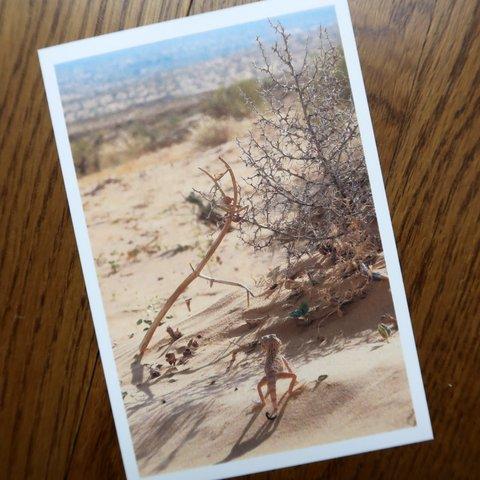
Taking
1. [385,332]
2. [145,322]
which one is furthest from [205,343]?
[385,332]

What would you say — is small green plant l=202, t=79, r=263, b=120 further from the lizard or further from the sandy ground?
the lizard

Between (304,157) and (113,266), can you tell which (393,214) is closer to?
(304,157)

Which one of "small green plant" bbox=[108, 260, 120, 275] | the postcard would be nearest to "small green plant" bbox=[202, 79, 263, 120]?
the postcard

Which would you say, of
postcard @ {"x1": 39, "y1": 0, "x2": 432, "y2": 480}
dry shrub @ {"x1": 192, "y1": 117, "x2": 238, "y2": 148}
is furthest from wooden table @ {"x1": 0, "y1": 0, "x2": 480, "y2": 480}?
dry shrub @ {"x1": 192, "y1": 117, "x2": 238, "y2": 148}

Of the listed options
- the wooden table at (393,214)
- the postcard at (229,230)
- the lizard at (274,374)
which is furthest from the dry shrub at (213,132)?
the lizard at (274,374)

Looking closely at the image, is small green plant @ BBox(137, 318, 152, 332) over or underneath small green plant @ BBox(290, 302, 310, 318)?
over

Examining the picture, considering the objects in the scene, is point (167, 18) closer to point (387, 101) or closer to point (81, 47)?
point (81, 47)

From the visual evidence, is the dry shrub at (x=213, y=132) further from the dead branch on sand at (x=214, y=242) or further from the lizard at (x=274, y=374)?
the lizard at (x=274, y=374)

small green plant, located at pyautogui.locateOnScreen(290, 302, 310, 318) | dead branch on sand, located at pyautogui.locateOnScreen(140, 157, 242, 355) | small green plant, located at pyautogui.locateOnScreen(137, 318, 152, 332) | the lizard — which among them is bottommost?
the lizard
